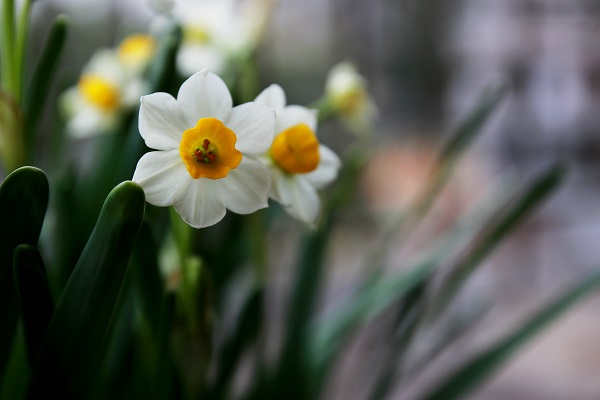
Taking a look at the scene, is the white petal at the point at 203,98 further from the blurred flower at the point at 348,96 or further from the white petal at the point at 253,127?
the blurred flower at the point at 348,96

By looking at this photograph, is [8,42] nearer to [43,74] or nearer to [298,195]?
[43,74]

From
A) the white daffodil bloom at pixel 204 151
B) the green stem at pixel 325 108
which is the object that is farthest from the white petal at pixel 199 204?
the green stem at pixel 325 108

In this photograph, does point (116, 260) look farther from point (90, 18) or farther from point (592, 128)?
point (592, 128)

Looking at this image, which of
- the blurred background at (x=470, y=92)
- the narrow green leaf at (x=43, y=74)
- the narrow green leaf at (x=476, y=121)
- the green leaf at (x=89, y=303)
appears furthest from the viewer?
the blurred background at (x=470, y=92)

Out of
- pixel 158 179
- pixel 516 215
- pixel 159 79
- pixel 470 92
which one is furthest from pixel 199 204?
pixel 470 92

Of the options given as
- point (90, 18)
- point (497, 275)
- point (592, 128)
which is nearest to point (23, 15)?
point (90, 18)

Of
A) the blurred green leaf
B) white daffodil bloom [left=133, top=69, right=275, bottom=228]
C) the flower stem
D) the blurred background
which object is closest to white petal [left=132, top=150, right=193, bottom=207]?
white daffodil bloom [left=133, top=69, right=275, bottom=228]

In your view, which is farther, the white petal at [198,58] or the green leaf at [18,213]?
the white petal at [198,58]
